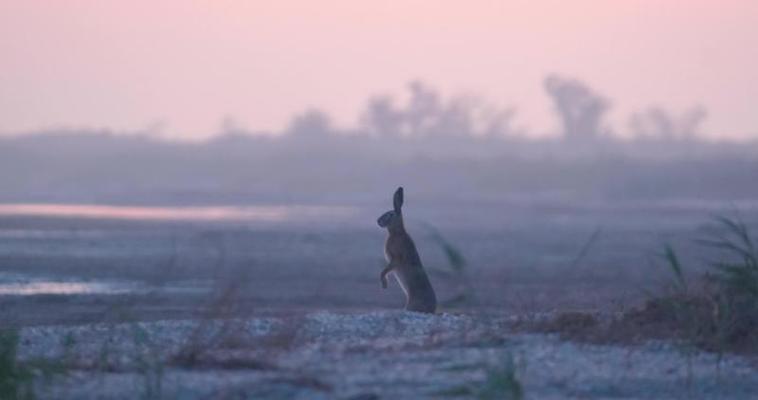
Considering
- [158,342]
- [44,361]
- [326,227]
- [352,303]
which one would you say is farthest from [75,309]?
[326,227]

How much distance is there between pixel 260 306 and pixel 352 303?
1490 millimetres

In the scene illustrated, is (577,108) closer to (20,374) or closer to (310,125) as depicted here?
(310,125)

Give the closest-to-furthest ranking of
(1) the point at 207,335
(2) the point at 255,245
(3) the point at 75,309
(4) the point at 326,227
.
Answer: (1) the point at 207,335 < (3) the point at 75,309 < (2) the point at 255,245 < (4) the point at 326,227

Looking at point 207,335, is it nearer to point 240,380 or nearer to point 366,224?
point 240,380

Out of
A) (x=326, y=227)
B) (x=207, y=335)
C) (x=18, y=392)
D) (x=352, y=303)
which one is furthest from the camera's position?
(x=326, y=227)

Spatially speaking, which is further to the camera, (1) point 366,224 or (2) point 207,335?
(1) point 366,224

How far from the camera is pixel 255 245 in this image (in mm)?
A: 28422

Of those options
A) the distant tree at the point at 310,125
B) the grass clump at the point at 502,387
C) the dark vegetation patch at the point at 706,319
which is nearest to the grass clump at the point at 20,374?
the grass clump at the point at 502,387

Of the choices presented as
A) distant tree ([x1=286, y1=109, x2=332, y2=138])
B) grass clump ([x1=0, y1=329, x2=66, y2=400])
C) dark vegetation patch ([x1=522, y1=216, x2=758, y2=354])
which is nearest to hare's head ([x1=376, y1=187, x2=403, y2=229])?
dark vegetation patch ([x1=522, y1=216, x2=758, y2=354])

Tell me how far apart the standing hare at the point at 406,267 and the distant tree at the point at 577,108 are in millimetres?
77427

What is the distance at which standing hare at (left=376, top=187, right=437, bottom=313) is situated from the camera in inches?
639

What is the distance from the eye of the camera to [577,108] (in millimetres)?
96750

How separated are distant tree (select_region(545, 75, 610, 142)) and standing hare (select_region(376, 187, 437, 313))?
3048 inches

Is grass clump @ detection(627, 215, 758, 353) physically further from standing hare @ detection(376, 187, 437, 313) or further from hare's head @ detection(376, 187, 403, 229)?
hare's head @ detection(376, 187, 403, 229)
